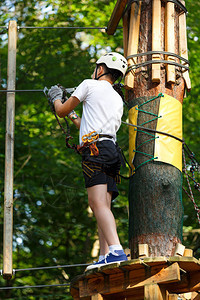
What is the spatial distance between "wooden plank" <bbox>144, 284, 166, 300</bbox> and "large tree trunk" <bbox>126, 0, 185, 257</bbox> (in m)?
0.53

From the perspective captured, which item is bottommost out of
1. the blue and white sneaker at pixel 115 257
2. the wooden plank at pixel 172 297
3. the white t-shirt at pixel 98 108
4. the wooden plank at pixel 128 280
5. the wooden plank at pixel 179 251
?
the wooden plank at pixel 172 297

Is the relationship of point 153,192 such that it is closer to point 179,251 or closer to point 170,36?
point 179,251

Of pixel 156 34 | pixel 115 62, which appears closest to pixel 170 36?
pixel 156 34

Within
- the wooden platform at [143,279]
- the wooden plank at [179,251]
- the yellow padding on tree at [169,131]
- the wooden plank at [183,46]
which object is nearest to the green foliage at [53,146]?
the wooden plank at [183,46]

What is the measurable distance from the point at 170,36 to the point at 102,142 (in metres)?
1.33

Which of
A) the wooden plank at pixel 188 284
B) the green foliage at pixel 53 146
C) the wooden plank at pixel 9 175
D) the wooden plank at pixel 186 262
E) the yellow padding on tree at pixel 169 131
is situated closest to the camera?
the wooden plank at pixel 186 262

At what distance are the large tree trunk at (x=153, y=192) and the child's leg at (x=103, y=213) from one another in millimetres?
340

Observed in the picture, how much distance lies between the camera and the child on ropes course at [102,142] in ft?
15.1

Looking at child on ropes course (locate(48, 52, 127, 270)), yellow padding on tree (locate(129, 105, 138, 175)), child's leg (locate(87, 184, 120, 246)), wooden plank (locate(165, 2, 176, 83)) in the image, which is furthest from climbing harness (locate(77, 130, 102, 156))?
wooden plank (locate(165, 2, 176, 83))

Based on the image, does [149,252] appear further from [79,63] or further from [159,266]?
[79,63]

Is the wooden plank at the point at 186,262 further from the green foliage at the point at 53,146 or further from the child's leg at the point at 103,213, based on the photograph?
the green foliage at the point at 53,146

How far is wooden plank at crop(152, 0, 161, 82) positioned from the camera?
5254 millimetres

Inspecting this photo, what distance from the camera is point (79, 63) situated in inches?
471

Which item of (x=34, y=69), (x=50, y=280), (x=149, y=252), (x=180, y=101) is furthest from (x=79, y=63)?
(x=149, y=252)
